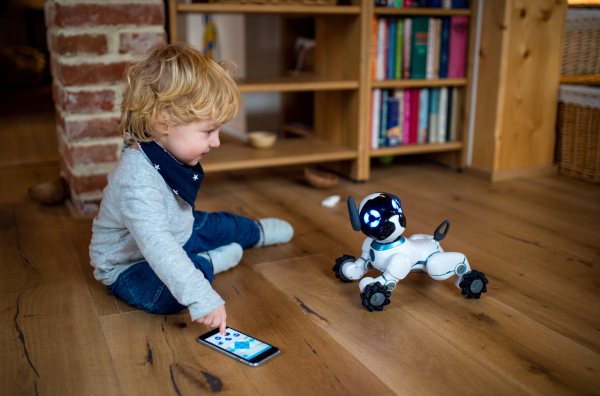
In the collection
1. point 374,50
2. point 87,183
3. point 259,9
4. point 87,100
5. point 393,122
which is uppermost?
point 259,9

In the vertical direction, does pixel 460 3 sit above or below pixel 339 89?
above

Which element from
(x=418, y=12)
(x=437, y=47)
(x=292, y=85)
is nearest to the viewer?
(x=292, y=85)

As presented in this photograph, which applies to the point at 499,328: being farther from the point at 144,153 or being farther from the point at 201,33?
the point at 201,33

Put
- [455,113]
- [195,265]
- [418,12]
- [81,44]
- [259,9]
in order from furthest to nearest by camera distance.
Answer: [455,113] < [418,12] < [259,9] < [81,44] < [195,265]

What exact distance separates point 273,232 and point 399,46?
40.1 inches

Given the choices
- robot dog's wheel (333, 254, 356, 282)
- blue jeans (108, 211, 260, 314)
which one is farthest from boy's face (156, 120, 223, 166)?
robot dog's wheel (333, 254, 356, 282)

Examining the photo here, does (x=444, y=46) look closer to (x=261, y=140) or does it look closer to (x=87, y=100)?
(x=261, y=140)

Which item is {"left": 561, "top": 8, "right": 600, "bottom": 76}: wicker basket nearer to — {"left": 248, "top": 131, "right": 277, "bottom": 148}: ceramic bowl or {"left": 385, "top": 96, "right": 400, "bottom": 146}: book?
{"left": 385, "top": 96, "right": 400, "bottom": 146}: book

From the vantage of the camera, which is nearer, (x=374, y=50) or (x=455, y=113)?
(x=374, y=50)

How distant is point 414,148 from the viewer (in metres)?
2.09

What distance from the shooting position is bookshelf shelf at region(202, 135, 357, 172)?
5.98ft

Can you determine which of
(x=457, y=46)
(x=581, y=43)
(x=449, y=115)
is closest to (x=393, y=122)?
(x=449, y=115)

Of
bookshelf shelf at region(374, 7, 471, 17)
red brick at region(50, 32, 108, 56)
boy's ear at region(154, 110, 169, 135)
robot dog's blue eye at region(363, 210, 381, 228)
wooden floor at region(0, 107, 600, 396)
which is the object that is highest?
bookshelf shelf at region(374, 7, 471, 17)

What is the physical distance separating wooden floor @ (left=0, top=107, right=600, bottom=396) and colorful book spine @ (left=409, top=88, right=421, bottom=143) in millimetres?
609
